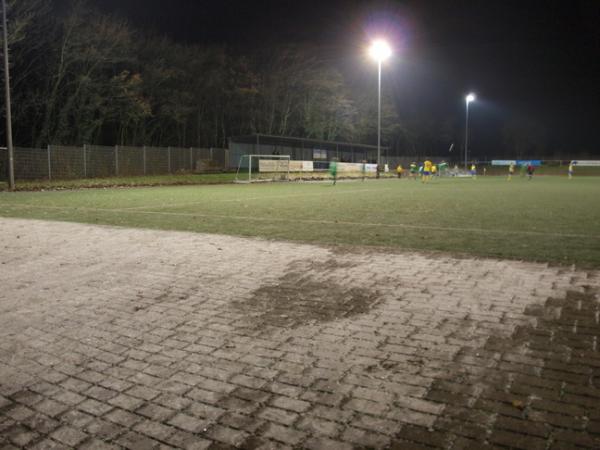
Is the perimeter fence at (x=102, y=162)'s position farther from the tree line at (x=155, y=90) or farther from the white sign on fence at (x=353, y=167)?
the white sign on fence at (x=353, y=167)

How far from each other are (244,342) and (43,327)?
182 centimetres

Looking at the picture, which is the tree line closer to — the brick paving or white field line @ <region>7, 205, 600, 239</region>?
white field line @ <region>7, 205, 600, 239</region>

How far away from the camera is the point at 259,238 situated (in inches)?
353

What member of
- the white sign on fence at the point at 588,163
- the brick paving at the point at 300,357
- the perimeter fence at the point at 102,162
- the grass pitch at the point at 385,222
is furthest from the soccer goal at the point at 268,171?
the white sign on fence at the point at 588,163

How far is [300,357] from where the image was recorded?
3.62m

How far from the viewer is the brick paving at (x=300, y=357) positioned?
2666mm

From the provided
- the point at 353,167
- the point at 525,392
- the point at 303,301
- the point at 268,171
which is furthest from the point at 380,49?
the point at 525,392

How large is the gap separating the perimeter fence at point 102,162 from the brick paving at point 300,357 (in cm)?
2493

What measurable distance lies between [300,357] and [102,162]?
32062mm

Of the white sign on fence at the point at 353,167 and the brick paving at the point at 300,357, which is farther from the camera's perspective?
the white sign on fence at the point at 353,167

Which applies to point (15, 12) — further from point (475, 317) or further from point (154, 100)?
point (475, 317)

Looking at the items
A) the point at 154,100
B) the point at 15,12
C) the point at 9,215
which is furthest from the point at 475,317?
the point at 154,100

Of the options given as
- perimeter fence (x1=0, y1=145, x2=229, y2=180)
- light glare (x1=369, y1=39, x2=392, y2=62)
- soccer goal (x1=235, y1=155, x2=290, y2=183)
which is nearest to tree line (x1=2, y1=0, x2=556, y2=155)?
perimeter fence (x1=0, y1=145, x2=229, y2=180)

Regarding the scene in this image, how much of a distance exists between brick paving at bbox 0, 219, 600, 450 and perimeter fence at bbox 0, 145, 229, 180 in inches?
982
